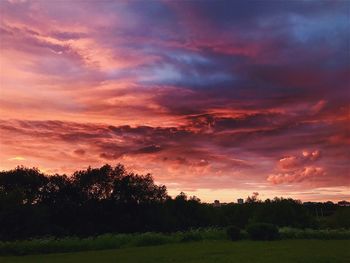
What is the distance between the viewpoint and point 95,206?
61.3 metres

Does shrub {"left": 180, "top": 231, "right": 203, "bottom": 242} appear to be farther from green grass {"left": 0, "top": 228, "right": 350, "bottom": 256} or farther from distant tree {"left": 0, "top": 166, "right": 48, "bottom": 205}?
distant tree {"left": 0, "top": 166, "right": 48, "bottom": 205}

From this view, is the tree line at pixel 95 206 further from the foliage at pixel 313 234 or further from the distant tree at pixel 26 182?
the foliage at pixel 313 234

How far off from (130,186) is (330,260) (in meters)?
41.4

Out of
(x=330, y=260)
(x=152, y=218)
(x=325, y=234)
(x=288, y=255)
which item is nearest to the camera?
(x=330, y=260)

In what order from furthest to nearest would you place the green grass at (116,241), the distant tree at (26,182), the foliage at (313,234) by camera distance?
the distant tree at (26,182)
the foliage at (313,234)
the green grass at (116,241)

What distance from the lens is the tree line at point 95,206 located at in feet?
171

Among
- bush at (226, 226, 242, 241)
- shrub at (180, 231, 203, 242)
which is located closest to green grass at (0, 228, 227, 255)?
shrub at (180, 231, 203, 242)

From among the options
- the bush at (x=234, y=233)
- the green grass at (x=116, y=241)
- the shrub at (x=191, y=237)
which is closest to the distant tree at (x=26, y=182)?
the green grass at (x=116, y=241)

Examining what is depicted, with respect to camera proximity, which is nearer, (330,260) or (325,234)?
(330,260)

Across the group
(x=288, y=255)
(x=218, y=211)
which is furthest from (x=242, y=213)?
(x=288, y=255)

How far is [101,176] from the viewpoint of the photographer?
65.3 m

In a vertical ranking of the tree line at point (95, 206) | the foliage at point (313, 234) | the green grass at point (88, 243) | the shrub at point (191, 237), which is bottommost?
the green grass at point (88, 243)

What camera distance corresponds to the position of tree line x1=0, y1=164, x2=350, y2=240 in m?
52.0

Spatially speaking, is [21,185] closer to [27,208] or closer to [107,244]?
[27,208]
